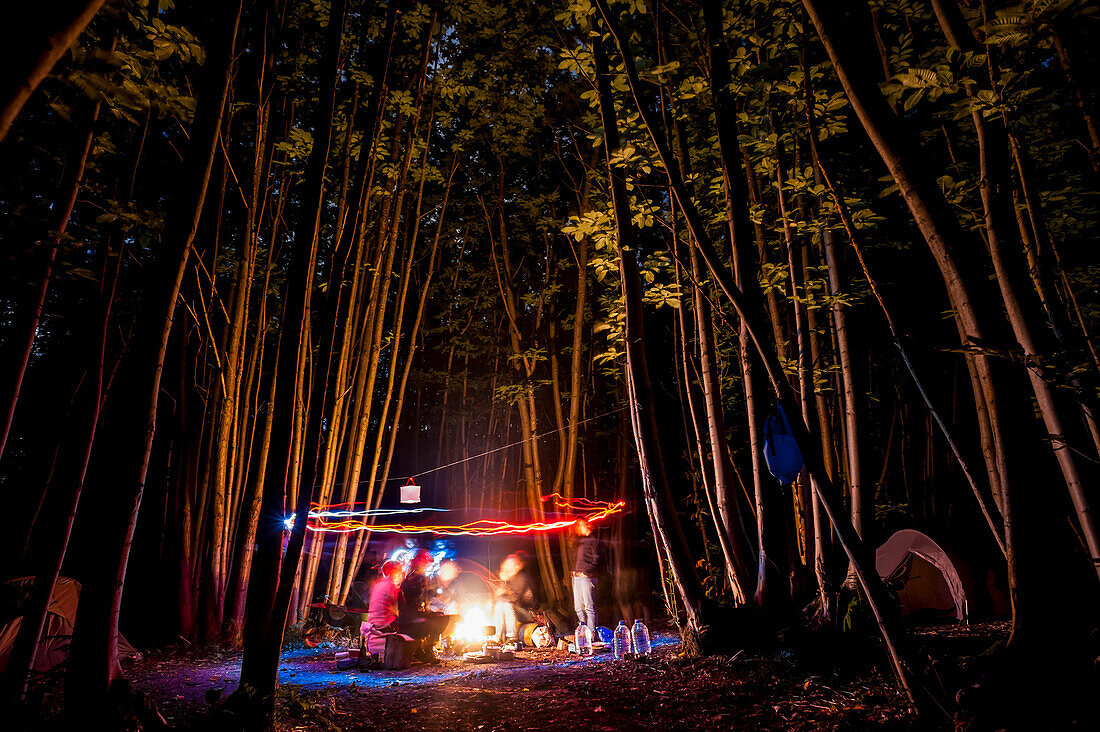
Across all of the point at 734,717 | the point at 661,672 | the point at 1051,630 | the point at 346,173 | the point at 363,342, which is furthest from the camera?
the point at 363,342

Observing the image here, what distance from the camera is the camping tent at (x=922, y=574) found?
10031 mm

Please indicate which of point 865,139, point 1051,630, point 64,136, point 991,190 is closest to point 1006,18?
point 991,190

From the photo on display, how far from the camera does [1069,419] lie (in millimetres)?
3395

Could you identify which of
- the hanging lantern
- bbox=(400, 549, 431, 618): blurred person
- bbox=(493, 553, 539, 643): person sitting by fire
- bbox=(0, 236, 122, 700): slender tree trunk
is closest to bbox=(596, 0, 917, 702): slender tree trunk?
bbox=(0, 236, 122, 700): slender tree trunk

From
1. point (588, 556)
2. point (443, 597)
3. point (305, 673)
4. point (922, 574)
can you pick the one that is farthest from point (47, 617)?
point (922, 574)

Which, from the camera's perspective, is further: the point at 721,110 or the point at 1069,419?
the point at 721,110

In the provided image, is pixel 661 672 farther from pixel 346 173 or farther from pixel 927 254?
pixel 927 254

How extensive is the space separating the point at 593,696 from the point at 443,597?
5.34m

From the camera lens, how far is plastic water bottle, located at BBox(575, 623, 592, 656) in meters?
8.33

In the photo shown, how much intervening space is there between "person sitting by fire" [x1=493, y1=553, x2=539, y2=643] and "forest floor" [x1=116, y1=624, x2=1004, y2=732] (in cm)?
298

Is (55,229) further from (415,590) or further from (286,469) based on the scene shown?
(415,590)

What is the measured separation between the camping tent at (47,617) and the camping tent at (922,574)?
492 inches

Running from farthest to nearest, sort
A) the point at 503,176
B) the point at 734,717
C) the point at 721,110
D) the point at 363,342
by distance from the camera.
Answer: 1. the point at 503,176
2. the point at 363,342
3. the point at 721,110
4. the point at 734,717

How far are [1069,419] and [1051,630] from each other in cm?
129
